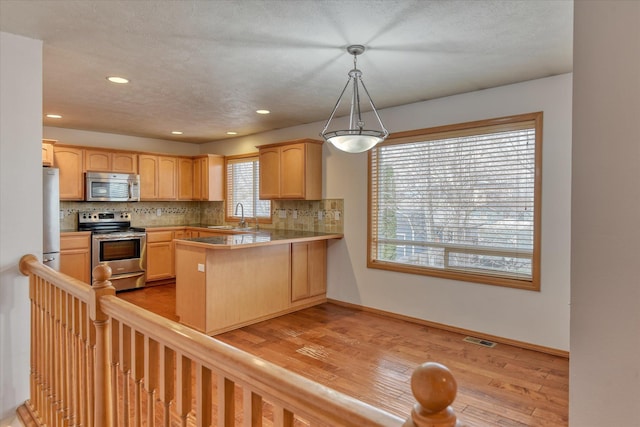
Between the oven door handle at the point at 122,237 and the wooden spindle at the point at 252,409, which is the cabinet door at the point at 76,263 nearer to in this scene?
the oven door handle at the point at 122,237

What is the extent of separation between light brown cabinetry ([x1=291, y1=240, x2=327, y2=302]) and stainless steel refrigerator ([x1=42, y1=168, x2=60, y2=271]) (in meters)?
2.91

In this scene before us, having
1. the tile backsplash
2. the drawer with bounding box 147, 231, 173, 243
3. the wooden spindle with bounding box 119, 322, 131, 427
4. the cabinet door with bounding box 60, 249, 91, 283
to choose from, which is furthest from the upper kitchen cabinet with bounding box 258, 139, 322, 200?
the wooden spindle with bounding box 119, 322, 131, 427

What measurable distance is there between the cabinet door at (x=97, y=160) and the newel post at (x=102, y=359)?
15.8 feet

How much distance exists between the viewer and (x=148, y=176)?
247 inches

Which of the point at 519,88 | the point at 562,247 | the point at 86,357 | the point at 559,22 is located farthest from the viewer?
the point at 519,88

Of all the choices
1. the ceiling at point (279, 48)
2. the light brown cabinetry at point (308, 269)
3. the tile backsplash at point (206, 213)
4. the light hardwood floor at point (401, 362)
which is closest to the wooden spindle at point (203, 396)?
the light hardwood floor at point (401, 362)

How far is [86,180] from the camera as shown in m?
5.54

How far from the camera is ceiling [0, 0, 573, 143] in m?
2.18

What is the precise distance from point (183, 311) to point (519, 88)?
13.1ft

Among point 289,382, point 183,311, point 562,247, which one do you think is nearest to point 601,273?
point 289,382

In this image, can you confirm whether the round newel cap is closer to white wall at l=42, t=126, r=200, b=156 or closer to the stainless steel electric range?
the stainless steel electric range

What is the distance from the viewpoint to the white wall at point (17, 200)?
2.39m

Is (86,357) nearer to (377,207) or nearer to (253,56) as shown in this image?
(253,56)

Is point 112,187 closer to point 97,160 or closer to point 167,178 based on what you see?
point 97,160
